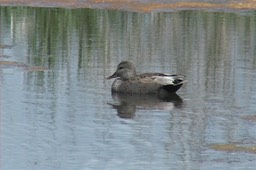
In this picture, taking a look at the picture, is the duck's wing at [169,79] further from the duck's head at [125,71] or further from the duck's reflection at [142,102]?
the duck's head at [125,71]

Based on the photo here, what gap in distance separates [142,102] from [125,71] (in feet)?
4.13

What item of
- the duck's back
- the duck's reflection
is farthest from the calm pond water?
→ the duck's back

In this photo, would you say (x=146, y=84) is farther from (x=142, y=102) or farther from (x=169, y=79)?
(x=142, y=102)

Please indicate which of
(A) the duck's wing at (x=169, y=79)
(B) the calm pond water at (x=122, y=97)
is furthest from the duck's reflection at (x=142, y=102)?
(A) the duck's wing at (x=169, y=79)

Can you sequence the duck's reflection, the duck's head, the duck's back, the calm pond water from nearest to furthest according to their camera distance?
the calm pond water
the duck's reflection
the duck's back
the duck's head

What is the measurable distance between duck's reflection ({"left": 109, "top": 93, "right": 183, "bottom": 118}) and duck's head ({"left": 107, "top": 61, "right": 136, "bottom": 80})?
49 cm

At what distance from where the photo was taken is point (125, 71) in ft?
59.4

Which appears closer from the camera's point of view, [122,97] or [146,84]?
[122,97]

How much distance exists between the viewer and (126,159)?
12516 millimetres

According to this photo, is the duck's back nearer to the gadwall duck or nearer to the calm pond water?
the gadwall duck

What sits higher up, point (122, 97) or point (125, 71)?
point (125, 71)

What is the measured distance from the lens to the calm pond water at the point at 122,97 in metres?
12.9

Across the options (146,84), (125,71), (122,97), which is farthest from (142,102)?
(125,71)

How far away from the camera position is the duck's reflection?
16.0m
